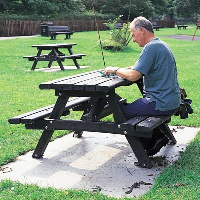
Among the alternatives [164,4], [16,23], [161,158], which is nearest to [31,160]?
[161,158]

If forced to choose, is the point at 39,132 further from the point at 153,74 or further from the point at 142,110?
the point at 153,74

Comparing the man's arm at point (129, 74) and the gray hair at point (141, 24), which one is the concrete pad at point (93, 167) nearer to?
the man's arm at point (129, 74)

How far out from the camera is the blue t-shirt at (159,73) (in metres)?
4.80

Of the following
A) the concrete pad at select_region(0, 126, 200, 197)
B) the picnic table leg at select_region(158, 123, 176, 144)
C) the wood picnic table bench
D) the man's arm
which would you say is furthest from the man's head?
the concrete pad at select_region(0, 126, 200, 197)

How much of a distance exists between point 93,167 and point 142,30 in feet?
5.12

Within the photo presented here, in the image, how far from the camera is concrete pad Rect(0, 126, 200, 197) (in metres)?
4.39

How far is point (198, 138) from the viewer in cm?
594

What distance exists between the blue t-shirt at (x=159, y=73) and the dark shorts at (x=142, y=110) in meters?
0.05

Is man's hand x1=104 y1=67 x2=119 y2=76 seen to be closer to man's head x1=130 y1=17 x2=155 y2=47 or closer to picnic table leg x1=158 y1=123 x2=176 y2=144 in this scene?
man's head x1=130 y1=17 x2=155 y2=47

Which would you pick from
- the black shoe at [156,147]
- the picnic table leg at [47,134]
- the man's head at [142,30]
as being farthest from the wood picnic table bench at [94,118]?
the man's head at [142,30]

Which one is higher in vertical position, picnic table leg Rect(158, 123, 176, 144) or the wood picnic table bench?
the wood picnic table bench

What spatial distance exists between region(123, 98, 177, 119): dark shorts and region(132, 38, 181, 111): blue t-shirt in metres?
0.05

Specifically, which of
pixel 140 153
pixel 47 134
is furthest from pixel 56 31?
pixel 140 153

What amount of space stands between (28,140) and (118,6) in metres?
55.7
